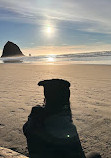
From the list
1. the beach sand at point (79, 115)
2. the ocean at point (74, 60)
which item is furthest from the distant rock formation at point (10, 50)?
the beach sand at point (79, 115)

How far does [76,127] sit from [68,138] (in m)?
0.61

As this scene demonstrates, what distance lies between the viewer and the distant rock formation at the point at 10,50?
155 m

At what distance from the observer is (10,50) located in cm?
15812

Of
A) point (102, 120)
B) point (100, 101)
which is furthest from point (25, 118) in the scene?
point (100, 101)

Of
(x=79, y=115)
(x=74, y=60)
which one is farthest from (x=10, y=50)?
(x=79, y=115)

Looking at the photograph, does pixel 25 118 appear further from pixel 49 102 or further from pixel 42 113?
pixel 42 113

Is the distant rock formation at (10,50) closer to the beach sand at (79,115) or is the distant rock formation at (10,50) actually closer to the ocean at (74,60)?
the ocean at (74,60)

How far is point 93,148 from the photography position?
3.13 meters

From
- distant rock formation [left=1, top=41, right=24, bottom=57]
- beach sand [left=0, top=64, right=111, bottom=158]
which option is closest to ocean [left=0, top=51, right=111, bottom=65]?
beach sand [left=0, top=64, right=111, bottom=158]

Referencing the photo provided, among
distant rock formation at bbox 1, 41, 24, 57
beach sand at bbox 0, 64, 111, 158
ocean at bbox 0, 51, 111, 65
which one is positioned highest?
distant rock formation at bbox 1, 41, 24, 57

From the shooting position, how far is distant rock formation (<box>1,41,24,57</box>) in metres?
155

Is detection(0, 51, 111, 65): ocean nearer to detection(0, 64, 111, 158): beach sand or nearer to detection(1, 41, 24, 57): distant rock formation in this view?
detection(0, 64, 111, 158): beach sand

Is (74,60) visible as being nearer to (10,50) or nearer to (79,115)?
(79,115)

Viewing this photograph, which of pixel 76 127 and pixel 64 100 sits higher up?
pixel 64 100
